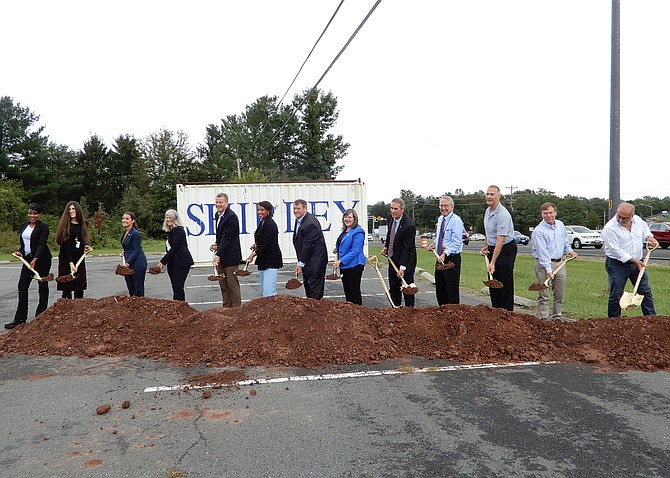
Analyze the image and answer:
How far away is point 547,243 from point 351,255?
2.87 m

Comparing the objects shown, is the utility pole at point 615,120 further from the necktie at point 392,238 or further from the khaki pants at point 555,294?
the necktie at point 392,238

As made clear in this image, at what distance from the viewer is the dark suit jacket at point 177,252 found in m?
7.71

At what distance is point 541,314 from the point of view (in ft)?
25.2

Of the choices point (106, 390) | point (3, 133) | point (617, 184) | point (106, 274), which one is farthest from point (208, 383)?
point (3, 133)

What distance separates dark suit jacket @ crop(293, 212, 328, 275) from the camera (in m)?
7.18

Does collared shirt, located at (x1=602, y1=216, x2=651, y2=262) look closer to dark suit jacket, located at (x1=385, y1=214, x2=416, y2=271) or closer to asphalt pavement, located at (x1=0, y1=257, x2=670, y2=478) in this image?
asphalt pavement, located at (x1=0, y1=257, x2=670, y2=478)

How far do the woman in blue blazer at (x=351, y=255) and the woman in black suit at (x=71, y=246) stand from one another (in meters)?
3.84

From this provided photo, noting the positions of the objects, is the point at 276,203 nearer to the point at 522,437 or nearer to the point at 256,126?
the point at 522,437

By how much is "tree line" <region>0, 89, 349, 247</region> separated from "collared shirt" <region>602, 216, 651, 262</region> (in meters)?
34.0

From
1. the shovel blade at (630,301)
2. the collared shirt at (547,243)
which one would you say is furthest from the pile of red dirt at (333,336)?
the collared shirt at (547,243)

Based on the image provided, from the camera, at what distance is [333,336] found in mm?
5793

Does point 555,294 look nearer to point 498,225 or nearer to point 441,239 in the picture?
point 498,225

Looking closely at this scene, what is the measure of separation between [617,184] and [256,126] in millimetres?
47876

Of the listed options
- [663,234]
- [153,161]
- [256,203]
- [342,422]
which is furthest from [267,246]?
[153,161]
